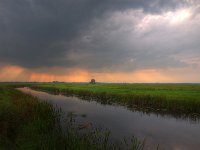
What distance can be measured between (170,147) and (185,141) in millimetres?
2126

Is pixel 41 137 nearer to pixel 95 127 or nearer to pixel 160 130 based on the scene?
pixel 95 127

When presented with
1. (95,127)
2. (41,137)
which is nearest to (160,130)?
(95,127)

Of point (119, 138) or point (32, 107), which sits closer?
point (119, 138)

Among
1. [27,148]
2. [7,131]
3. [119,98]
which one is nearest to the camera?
[27,148]

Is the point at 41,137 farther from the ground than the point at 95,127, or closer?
farther from the ground

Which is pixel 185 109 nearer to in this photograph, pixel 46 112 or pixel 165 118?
pixel 165 118

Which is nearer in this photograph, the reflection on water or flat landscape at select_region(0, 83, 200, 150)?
flat landscape at select_region(0, 83, 200, 150)

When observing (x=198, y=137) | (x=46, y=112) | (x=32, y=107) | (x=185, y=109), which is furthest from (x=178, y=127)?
(x=32, y=107)

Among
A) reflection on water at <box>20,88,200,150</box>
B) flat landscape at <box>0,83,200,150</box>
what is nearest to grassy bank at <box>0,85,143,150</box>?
flat landscape at <box>0,83,200,150</box>

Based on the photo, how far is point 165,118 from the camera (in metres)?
21.3

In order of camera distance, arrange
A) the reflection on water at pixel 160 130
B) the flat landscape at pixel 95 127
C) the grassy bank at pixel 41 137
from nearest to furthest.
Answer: the grassy bank at pixel 41 137 < the flat landscape at pixel 95 127 < the reflection on water at pixel 160 130

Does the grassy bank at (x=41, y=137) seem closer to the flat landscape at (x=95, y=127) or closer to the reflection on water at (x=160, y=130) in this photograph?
the flat landscape at (x=95, y=127)

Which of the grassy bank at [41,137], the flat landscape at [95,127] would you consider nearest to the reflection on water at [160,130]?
the flat landscape at [95,127]

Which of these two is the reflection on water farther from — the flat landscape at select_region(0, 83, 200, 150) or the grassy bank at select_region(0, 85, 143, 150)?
the grassy bank at select_region(0, 85, 143, 150)
